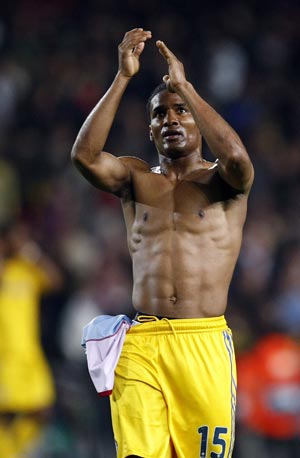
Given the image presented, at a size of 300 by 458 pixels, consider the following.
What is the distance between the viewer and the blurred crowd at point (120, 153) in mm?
7797

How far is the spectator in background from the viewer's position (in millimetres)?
7941

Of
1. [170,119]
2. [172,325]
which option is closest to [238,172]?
[170,119]

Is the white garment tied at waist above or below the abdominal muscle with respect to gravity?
below

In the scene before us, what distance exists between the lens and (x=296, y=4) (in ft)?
35.5

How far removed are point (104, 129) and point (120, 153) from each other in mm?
4878

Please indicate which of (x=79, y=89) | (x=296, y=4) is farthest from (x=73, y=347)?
(x=296, y=4)

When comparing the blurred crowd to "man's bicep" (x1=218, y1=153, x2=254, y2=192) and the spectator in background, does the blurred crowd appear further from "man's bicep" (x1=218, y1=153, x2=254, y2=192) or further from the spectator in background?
"man's bicep" (x1=218, y1=153, x2=254, y2=192)

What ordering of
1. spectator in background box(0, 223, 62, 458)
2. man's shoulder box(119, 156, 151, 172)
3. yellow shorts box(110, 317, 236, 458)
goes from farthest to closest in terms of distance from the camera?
spectator in background box(0, 223, 62, 458) < man's shoulder box(119, 156, 151, 172) < yellow shorts box(110, 317, 236, 458)

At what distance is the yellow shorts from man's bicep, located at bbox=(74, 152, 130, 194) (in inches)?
25.3

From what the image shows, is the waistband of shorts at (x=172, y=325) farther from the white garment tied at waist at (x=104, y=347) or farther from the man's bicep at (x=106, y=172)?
the man's bicep at (x=106, y=172)

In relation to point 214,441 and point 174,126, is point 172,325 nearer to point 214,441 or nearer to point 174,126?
point 214,441

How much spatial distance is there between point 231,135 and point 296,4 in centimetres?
683

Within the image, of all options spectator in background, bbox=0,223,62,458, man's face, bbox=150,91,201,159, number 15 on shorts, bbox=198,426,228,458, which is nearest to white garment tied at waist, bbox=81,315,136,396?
number 15 on shorts, bbox=198,426,228,458

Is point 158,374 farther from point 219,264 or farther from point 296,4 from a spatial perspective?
point 296,4
